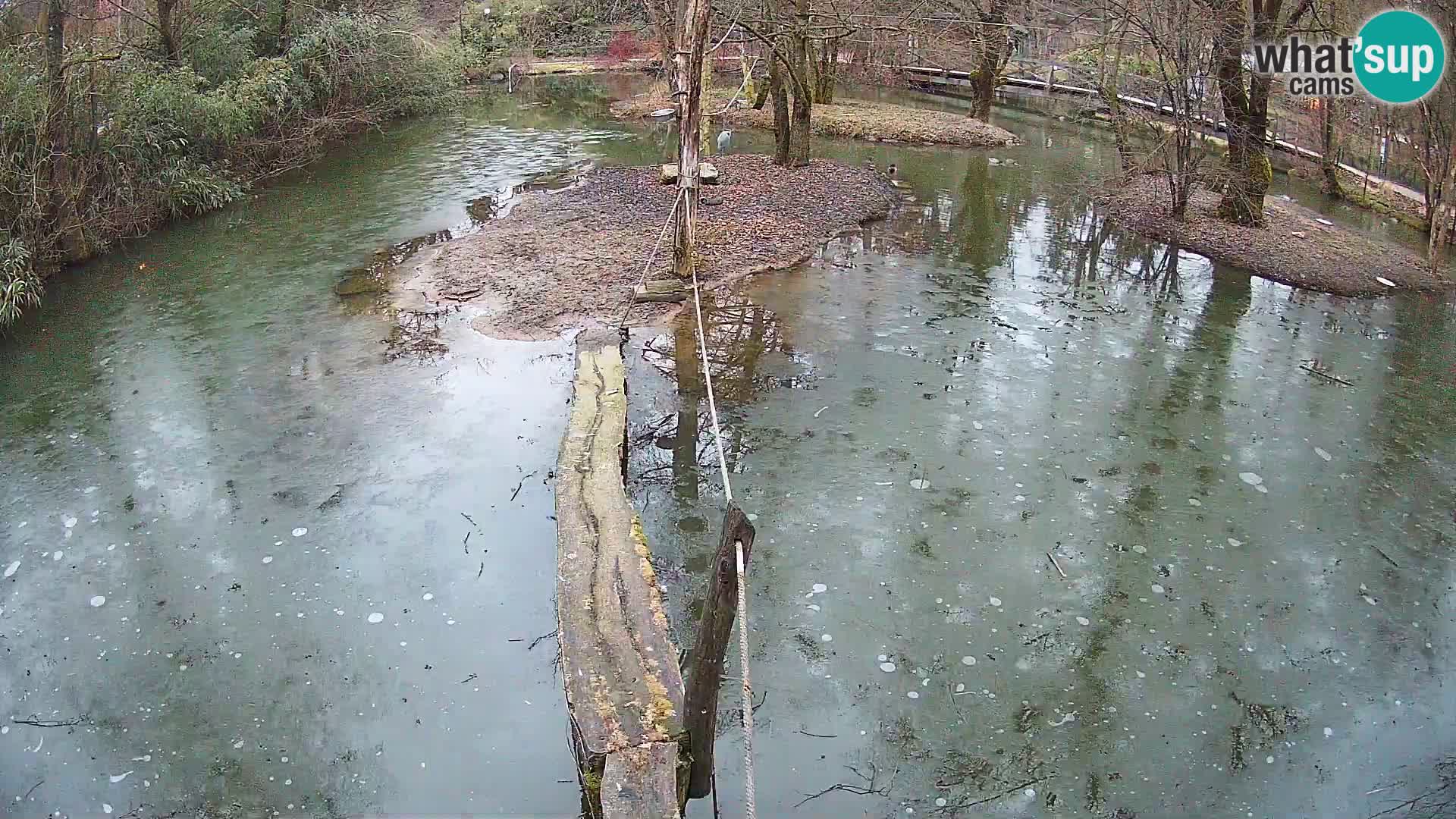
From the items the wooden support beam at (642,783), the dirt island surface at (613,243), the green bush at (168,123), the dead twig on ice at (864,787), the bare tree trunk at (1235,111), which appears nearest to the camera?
the wooden support beam at (642,783)

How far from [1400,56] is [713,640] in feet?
45.5

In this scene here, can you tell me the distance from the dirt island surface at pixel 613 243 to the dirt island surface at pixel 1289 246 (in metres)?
3.93

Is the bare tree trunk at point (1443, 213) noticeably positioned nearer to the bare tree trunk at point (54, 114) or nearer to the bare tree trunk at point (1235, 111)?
the bare tree trunk at point (1235, 111)

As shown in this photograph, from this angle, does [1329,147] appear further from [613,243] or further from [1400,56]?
[613,243]

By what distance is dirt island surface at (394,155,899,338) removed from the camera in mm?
10250

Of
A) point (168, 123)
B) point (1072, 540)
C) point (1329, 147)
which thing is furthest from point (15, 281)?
point (1329, 147)

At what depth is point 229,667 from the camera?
5.11 meters

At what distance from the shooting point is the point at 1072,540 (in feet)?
20.6

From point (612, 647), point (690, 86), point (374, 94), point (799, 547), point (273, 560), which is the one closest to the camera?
point (612, 647)

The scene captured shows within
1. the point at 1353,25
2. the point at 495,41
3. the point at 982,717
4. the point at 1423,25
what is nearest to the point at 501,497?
the point at 982,717

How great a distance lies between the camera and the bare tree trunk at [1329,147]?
16234 mm

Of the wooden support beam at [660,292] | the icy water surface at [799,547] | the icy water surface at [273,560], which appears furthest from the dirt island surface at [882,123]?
the icy water surface at [273,560]

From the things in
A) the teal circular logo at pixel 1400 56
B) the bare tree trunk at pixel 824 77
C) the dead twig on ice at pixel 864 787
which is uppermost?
the bare tree trunk at pixel 824 77

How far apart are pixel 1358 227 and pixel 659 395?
12357 mm
